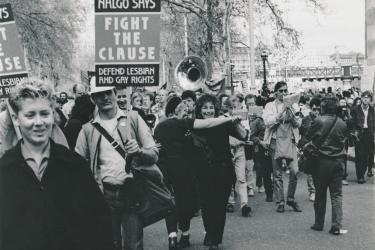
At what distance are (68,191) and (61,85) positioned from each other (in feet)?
119

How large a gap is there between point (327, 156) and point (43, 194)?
593cm

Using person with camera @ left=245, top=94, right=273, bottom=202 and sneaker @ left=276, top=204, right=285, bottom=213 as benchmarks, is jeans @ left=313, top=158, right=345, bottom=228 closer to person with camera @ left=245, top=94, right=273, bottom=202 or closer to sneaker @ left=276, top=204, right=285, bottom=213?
sneaker @ left=276, top=204, right=285, bottom=213

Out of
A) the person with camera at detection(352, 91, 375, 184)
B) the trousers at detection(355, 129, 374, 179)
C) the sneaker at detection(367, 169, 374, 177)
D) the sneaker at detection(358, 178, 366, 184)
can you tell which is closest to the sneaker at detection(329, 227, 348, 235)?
the sneaker at detection(358, 178, 366, 184)

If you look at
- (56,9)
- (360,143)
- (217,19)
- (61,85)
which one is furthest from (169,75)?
(360,143)

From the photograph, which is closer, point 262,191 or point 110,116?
point 110,116

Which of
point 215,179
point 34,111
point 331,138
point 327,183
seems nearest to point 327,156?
point 331,138

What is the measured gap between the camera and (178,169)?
25.3ft

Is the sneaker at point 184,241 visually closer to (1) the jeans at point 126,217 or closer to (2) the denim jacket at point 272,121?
(1) the jeans at point 126,217

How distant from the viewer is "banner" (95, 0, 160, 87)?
6551 millimetres

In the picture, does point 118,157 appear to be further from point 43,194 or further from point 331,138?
point 331,138

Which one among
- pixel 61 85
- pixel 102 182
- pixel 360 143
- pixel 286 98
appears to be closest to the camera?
pixel 102 182

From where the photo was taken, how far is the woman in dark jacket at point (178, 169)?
7586 mm

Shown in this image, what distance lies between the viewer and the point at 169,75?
3036 inches

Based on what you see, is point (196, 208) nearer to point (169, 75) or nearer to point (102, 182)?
point (102, 182)
